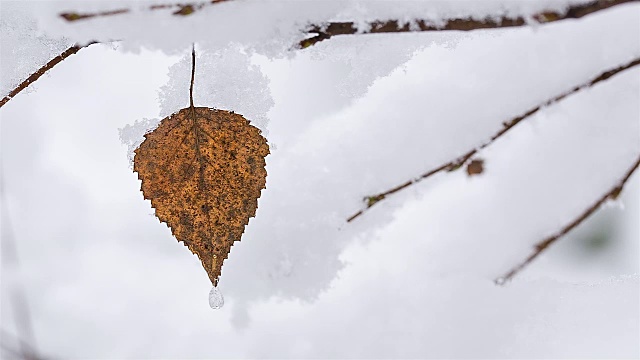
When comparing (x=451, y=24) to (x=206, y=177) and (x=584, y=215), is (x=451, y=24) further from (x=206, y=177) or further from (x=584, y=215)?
(x=206, y=177)

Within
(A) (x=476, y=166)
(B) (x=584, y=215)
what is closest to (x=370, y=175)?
(A) (x=476, y=166)

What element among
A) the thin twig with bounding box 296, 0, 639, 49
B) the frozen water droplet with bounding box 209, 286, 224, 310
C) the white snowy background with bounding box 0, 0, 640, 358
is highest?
the thin twig with bounding box 296, 0, 639, 49

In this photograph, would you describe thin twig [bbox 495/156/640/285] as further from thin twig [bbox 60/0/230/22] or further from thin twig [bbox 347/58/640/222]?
thin twig [bbox 60/0/230/22]

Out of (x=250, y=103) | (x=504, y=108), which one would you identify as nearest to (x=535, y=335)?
(x=504, y=108)

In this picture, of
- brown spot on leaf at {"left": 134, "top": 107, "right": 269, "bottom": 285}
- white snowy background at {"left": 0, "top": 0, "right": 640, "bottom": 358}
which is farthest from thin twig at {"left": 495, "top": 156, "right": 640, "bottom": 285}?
brown spot on leaf at {"left": 134, "top": 107, "right": 269, "bottom": 285}

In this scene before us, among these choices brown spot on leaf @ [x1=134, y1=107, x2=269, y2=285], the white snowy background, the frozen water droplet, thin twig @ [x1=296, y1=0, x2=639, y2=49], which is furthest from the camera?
the frozen water droplet

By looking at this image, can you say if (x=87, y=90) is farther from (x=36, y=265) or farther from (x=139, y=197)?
(x=36, y=265)
